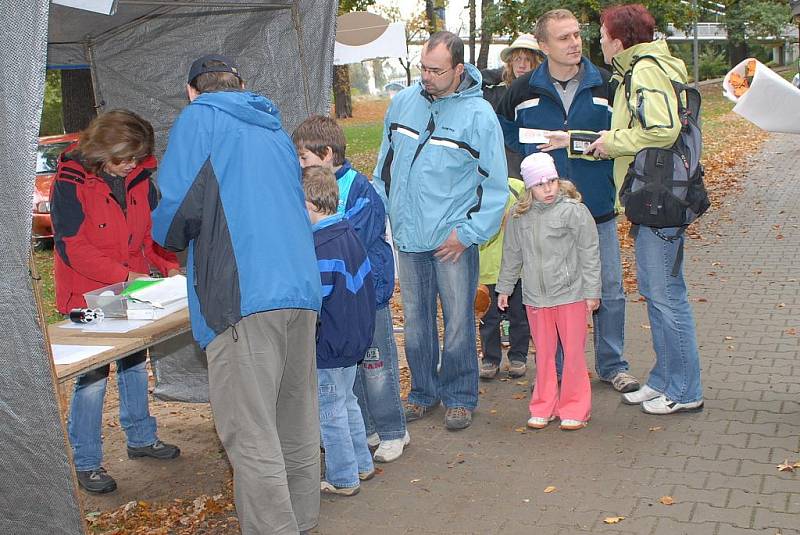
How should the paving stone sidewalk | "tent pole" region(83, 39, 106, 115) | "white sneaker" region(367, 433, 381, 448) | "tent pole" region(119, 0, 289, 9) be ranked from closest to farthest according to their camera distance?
the paving stone sidewalk → "white sneaker" region(367, 433, 381, 448) → "tent pole" region(119, 0, 289, 9) → "tent pole" region(83, 39, 106, 115)

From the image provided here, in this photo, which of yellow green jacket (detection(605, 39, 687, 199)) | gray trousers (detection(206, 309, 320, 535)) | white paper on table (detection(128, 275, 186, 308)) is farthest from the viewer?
yellow green jacket (detection(605, 39, 687, 199))

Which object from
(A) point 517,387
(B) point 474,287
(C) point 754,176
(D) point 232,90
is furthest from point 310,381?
(C) point 754,176

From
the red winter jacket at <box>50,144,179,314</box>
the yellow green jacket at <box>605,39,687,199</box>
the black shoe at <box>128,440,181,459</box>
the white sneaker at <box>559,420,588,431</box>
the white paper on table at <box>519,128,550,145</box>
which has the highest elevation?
the yellow green jacket at <box>605,39,687,199</box>

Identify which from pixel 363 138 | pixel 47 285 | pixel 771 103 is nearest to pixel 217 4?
pixel 771 103

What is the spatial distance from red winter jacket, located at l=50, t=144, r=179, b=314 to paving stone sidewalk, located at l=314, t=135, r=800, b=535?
1628 mm

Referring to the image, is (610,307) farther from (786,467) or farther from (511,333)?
(786,467)

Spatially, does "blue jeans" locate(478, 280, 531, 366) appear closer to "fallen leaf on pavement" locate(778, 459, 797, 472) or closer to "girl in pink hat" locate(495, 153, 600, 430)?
"girl in pink hat" locate(495, 153, 600, 430)

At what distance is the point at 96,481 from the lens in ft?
16.7

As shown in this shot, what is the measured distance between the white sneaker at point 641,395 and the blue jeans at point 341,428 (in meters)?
1.67

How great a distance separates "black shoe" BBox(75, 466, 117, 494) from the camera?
5.07 metres

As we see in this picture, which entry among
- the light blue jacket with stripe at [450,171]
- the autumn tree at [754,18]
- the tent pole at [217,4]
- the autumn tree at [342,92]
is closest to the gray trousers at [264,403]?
the light blue jacket with stripe at [450,171]

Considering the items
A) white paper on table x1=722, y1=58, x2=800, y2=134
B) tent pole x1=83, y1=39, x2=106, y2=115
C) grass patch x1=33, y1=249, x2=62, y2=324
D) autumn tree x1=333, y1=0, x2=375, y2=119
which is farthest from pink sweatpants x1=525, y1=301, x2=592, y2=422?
autumn tree x1=333, y1=0, x2=375, y2=119

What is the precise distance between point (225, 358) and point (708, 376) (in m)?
3.56

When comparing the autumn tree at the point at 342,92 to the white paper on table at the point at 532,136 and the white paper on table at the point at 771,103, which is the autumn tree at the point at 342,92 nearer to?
the white paper on table at the point at 532,136
